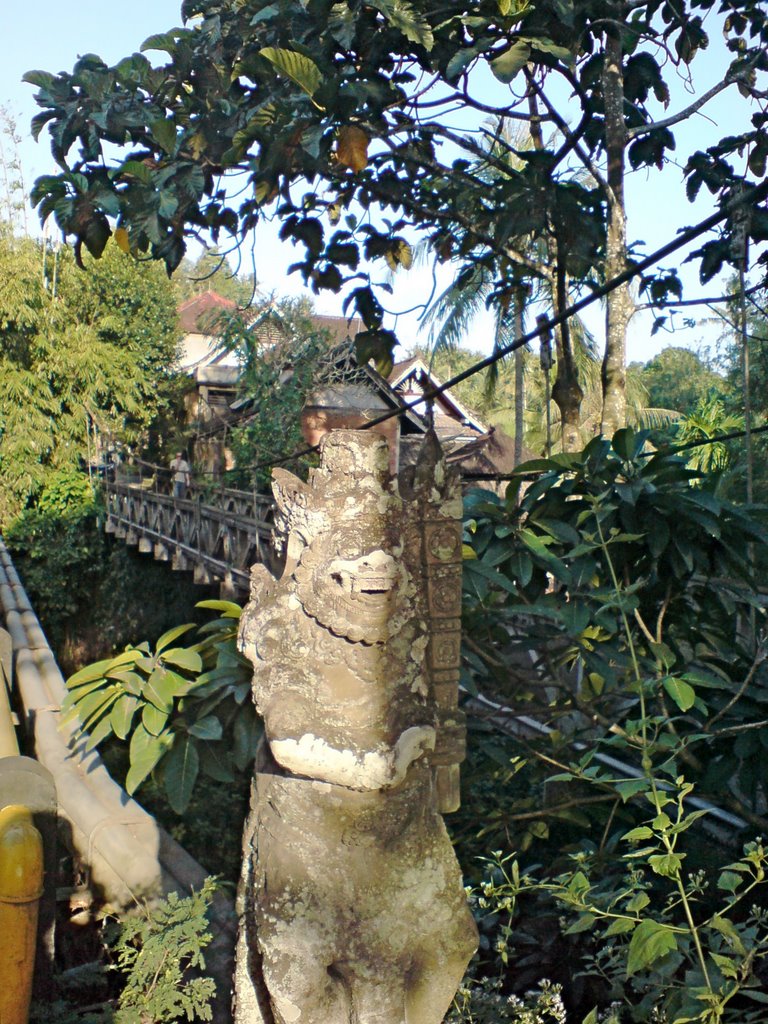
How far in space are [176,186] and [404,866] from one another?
225 cm

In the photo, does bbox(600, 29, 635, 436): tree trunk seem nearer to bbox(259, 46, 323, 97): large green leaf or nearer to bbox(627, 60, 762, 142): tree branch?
bbox(627, 60, 762, 142): tree branch

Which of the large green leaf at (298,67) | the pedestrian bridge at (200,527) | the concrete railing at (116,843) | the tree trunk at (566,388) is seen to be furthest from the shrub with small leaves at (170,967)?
the pedestrian bridge at (200,527)

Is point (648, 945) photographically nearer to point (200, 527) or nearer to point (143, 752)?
point (143, 752)

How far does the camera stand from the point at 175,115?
126 inches

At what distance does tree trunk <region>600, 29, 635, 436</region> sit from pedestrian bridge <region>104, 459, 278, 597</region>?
2486mm

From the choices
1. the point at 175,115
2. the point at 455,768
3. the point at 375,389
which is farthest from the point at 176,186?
the point at 375,389

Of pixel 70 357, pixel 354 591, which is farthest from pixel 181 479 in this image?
pixel 354 591

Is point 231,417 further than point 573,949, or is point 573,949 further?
point 231,417

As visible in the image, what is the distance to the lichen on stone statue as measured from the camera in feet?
5.39

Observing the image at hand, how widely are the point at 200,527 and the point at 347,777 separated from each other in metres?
7.97

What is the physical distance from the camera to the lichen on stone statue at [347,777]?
164 centimetres

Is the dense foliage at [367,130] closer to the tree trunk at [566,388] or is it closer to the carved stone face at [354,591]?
the tree trunk at [566,388]

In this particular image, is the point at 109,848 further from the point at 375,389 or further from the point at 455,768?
the point at 375,389

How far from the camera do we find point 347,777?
164cm
